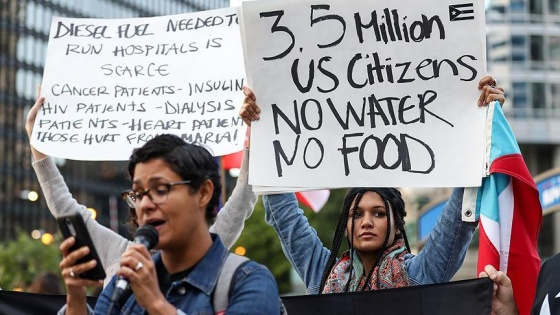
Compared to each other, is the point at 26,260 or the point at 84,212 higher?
the point at 84,212

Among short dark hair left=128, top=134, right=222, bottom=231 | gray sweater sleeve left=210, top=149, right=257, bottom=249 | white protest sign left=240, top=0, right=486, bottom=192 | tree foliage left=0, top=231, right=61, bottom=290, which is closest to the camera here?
short dark hair left=128, top=134, right=222, bottom=231

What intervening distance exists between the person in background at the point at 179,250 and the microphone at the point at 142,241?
0.12 feet

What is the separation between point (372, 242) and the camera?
4.54 m

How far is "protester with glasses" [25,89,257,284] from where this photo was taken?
15.4 ft

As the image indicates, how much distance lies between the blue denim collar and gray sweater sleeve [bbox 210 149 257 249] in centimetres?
156

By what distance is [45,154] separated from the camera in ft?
16.7

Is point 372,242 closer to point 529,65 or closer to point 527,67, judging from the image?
point 527,67

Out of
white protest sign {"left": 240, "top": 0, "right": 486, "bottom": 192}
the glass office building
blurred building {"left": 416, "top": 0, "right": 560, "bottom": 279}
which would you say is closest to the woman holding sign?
white protest sign {"left": 240, "top": 0, "right": 486, "bottom": 192}

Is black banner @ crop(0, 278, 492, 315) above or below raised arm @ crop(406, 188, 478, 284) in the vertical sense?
below

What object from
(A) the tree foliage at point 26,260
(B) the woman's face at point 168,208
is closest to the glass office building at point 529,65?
(A) the tree foliage at point 26,260

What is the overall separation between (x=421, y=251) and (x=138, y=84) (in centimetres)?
191

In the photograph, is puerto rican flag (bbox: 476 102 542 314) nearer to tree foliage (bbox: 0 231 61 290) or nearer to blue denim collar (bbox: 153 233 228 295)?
blue denim collar (bbox: 153 233 228 295)

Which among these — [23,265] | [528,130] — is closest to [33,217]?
[23,265]

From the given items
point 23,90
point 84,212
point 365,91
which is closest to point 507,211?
point 365,91
